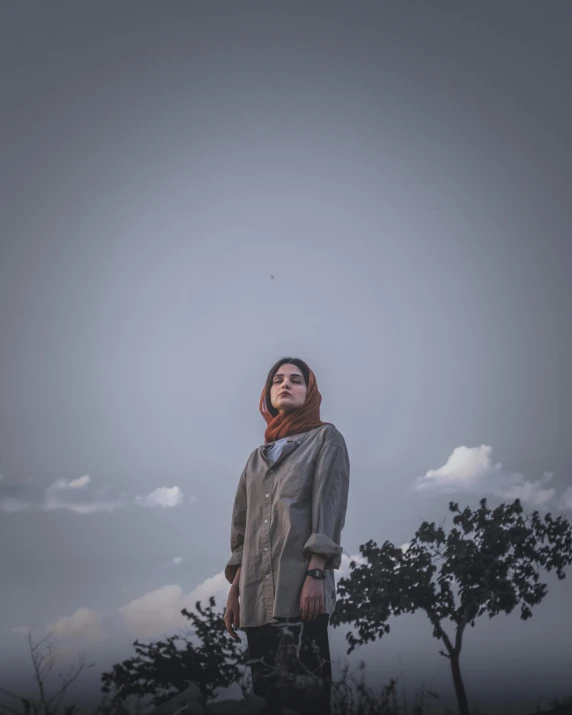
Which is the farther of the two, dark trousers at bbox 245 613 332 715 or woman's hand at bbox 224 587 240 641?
woman's hand at bbox 224 587 240 641

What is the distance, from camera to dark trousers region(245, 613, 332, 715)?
1303 mm

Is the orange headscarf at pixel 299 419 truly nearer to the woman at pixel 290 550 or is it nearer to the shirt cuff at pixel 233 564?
the woman at pixel 290 550

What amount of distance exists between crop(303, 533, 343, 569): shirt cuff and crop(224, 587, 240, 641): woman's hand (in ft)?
1.18

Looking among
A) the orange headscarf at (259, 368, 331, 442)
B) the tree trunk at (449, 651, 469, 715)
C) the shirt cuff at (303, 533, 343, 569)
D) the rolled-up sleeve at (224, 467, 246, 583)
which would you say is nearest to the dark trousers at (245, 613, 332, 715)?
the shirt cuff at (303, 533, 343, 569)

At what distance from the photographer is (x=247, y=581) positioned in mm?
1630

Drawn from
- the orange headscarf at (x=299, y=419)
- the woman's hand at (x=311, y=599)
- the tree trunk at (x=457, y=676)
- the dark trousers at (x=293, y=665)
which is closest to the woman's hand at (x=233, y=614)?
the dark trousers at (x=293, y=665)

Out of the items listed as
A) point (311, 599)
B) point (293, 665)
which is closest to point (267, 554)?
point (311, 599)

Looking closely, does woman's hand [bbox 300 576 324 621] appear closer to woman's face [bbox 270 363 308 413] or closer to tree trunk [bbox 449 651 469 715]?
woman's face [bbox 270 363 308 413]

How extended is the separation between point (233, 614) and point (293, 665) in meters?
0.41

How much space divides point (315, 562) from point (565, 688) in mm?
1947

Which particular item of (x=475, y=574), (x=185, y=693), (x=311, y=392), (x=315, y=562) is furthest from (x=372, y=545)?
(x=185, y=693)

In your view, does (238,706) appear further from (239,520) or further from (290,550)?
(239,520)

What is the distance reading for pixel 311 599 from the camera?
57.9 inches

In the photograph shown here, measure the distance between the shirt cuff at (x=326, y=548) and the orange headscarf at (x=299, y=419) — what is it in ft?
1.30
